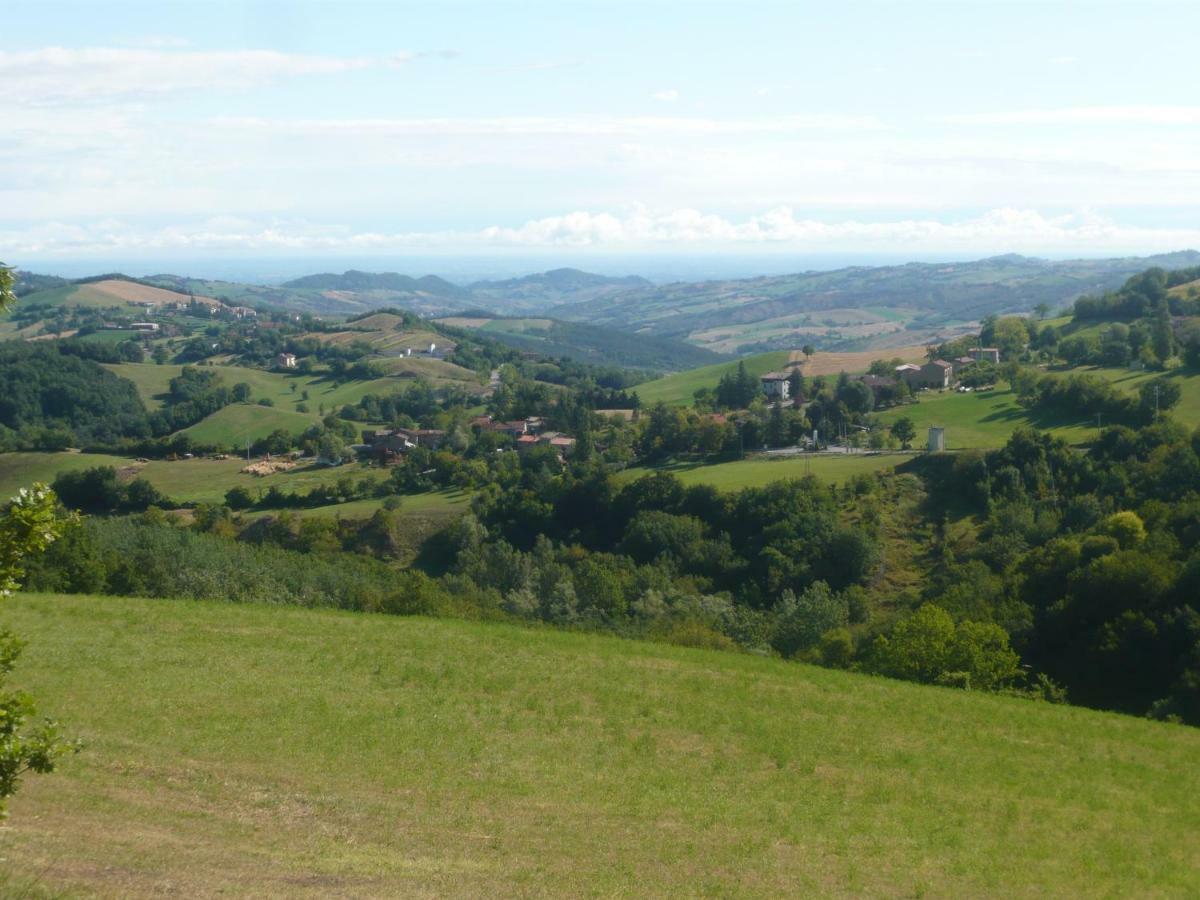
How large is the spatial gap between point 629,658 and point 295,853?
14.1 meters

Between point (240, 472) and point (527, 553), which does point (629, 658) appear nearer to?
point (527, 553)

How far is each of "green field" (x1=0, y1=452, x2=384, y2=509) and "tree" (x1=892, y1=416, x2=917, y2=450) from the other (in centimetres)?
3456

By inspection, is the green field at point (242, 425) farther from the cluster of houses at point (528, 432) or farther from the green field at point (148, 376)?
the cluster of houses at point (528, 432)

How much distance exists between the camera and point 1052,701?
91.0 ft

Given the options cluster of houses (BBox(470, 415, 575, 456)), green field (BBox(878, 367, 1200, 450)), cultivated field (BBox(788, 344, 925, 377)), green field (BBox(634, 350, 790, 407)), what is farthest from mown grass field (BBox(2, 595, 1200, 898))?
cultivated field (BBox(788, 344, 925, 377))

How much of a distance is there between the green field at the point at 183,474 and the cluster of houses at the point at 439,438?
15.1 feet

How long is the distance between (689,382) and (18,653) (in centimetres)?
11345

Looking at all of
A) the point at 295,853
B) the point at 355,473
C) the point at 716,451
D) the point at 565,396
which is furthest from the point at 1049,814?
the point at 565,396

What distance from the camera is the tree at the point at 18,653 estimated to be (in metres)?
8.95

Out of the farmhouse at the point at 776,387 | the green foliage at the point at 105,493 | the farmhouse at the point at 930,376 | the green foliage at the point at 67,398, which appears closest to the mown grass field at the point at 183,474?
the green foliage at the point at 105,493

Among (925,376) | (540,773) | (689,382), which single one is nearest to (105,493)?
(540,773)

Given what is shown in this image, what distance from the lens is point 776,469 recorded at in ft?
210

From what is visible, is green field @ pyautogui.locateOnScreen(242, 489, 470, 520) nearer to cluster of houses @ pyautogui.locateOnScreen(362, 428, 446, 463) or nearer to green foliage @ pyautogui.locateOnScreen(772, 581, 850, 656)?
cluster of houses @ pyautogui.locateOnScreen(362, 428, 446, 463)

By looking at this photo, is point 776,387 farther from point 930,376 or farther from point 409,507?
point 409,507
